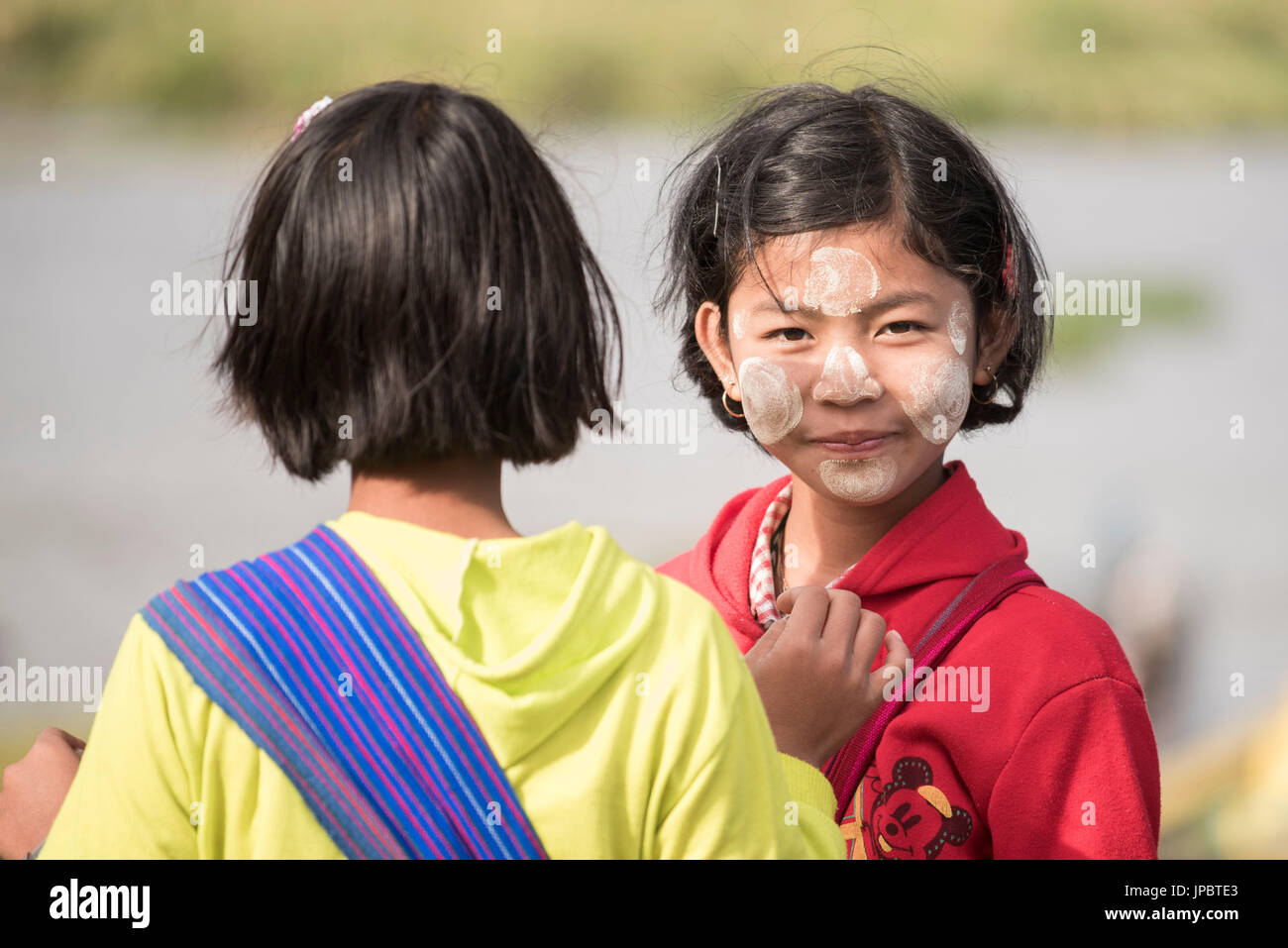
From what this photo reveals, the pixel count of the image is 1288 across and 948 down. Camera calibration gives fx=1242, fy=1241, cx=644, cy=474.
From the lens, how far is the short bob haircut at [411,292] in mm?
889

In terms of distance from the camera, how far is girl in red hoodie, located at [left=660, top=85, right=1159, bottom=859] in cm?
122

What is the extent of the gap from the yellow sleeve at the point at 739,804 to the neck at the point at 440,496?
223 millimetres

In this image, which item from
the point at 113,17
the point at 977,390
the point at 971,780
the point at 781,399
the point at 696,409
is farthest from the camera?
the point at 113,17

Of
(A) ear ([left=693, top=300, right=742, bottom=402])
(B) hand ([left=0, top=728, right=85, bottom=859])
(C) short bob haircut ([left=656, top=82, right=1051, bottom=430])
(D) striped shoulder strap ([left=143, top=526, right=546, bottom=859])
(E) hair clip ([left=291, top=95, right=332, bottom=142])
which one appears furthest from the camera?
(A) ear ([left=693, top=300, right=742, bottom=402])

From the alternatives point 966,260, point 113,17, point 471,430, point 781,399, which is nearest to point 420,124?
point 471,430

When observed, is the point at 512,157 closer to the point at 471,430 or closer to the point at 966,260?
the point at 471,430

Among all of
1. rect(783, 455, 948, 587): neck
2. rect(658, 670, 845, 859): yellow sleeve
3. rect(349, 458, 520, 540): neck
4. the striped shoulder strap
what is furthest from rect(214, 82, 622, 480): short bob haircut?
rect(783, 455, 948, 587): neck

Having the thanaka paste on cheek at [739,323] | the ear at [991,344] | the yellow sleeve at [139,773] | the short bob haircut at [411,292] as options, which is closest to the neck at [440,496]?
the short bob haircut at [411,292]

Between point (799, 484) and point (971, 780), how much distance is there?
462mm

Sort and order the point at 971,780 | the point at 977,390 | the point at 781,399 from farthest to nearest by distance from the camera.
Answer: the point at 977,390
the point at 781,399
the point at 971,780

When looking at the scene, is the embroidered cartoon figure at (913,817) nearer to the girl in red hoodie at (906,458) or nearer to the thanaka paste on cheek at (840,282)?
the girl in red hoodie at (906,458)

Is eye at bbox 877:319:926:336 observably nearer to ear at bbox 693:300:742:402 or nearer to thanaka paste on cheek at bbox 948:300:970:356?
thanaka paste on cheek at bbox 948:300:970:356

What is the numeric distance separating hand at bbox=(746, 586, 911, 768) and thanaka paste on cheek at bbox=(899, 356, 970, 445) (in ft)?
0.82

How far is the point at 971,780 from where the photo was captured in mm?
1228
